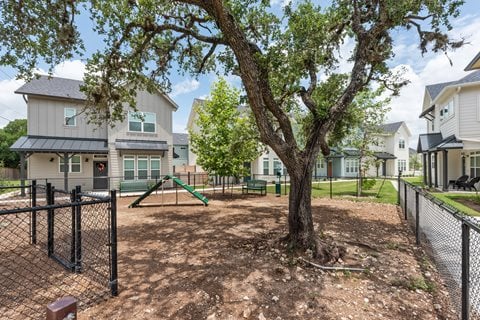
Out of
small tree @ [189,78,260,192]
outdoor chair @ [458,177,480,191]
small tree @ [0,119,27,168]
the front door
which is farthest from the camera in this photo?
small tree @ [0,119,27,168]

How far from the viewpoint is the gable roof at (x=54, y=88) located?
15294mm

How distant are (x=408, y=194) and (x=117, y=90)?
10.1m

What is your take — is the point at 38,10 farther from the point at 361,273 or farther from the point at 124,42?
the point at 361,273

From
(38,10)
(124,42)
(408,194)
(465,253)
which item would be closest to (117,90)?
(124,42)

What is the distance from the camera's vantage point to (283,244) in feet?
16.9

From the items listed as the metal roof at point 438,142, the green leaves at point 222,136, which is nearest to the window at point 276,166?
the green leaves at point 222,136

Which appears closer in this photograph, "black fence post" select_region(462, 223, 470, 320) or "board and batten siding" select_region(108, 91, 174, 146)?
"black fence post" select_region(462, 223, 470, 320)

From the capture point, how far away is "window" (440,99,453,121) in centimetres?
1553

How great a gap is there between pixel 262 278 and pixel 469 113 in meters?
17.2

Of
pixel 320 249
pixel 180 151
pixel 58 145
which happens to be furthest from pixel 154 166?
pixel 320 249

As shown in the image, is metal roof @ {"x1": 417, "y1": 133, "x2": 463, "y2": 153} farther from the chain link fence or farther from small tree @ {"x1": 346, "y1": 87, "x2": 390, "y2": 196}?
the chain link fence

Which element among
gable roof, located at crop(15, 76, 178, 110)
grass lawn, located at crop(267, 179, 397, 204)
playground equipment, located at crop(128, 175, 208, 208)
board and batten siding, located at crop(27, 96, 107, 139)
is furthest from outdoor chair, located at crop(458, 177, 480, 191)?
board and batten siding, located at crop(27, 96, 107, 139)

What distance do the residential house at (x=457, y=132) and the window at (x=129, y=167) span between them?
19.8 meters

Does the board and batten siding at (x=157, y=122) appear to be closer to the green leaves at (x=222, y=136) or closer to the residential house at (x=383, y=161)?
the green leaves at (x=222, y=136)
